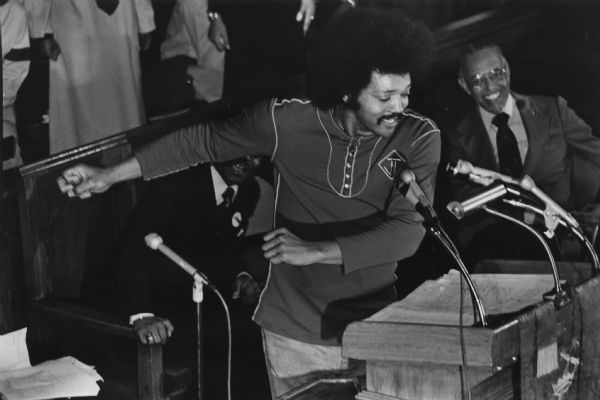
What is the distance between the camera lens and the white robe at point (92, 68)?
568cm

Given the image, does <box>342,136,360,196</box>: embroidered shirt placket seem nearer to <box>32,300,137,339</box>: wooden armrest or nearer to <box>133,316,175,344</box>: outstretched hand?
<box>133,316,175,344</box>: outstretched hand

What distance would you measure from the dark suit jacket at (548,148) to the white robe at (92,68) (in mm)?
1682

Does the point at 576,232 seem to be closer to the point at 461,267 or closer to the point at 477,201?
the point at 477,201

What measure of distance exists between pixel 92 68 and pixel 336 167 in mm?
2443

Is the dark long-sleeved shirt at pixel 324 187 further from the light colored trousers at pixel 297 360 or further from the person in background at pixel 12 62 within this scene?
the person in background at pixel 12 62

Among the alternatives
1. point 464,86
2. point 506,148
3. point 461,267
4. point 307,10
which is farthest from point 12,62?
point 461,267

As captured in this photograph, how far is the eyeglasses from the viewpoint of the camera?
17.7 feet

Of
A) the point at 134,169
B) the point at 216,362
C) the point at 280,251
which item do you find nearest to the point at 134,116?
the point at 216,362

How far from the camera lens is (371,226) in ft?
12.3

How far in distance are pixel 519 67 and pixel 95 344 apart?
343cm

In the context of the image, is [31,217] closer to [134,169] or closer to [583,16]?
[134,169]

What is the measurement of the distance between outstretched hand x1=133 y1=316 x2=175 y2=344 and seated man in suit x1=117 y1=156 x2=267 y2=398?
850 mm

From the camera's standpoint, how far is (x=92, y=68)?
580 cm

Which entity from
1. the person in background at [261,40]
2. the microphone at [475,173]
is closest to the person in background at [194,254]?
the person in background at [261,40]
